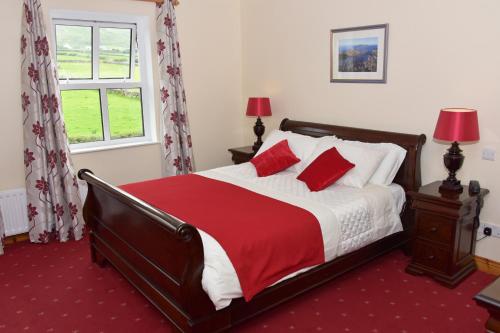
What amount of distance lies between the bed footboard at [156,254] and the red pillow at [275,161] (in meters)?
1.44

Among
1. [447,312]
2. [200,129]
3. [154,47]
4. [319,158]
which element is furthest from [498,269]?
[154,47]

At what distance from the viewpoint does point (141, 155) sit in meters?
4.68

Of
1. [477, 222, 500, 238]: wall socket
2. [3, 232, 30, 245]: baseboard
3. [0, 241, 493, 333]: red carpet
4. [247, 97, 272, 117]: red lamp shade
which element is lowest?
[0, 241, 493, 333]: red carpet

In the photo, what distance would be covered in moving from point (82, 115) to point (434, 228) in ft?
11.9

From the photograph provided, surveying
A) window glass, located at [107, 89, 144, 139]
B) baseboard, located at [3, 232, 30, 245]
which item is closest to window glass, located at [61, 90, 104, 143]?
window glass, located at [107, 89, 144, 139]

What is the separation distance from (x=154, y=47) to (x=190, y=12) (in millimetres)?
616

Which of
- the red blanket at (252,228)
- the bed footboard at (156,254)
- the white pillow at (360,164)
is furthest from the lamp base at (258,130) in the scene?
the bed footboard at (156,254)

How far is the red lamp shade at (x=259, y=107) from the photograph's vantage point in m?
4.69

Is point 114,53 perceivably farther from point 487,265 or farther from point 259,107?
point 487,265

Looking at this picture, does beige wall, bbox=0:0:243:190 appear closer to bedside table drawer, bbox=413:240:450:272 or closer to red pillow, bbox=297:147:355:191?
red pillow, bbox=297:147:355:191

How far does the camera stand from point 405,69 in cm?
363

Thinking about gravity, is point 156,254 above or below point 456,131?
below

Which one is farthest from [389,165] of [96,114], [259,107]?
[96,114]

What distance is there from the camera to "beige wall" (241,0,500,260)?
10.4ft
